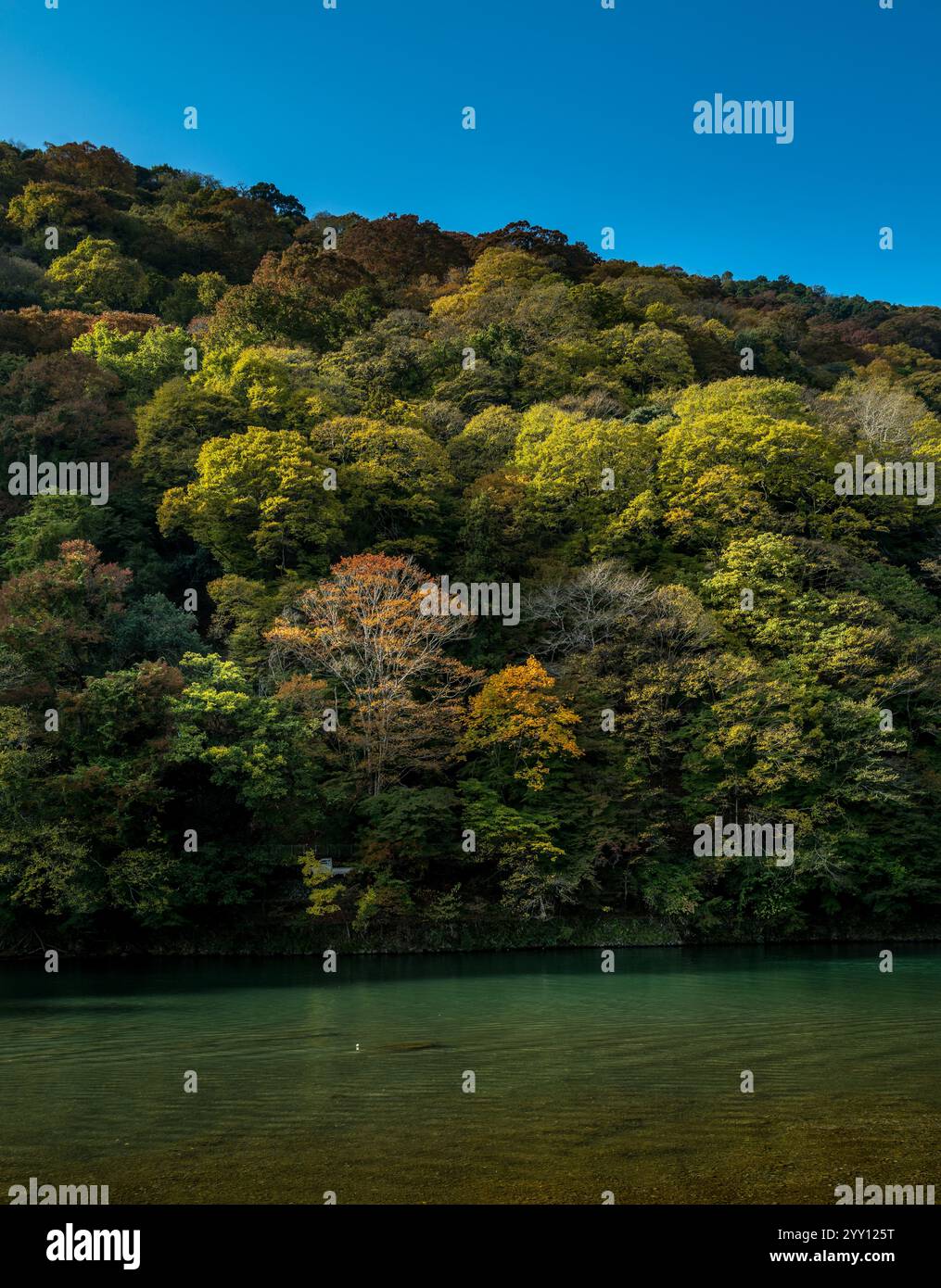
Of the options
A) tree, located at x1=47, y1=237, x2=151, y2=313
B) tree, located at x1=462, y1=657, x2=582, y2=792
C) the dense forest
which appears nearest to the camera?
the dense forest

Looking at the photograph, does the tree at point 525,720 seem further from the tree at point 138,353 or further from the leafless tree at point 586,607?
the tree at point 138,353

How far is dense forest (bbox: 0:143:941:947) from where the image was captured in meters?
29.4

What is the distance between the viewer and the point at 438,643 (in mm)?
34656

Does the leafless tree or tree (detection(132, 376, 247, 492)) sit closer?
the leafless tree

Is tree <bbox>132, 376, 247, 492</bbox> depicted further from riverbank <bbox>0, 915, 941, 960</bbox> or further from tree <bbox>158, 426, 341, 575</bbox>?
riverbank <bbox>0, 915, 941, 960</bbox>

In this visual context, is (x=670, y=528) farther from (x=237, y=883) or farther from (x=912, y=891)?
(x=237, y=883)

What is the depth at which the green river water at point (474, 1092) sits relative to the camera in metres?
8.54

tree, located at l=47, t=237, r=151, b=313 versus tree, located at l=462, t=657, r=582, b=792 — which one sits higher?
tree, located at l=47, t=237, r=151, b=313

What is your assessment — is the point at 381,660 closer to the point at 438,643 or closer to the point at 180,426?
the point at 438,643

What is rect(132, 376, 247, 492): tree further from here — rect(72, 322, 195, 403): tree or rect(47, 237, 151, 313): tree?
rect(47, 237, 151, 313): tree

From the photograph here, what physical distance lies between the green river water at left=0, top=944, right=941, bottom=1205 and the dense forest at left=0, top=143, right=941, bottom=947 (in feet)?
23.0

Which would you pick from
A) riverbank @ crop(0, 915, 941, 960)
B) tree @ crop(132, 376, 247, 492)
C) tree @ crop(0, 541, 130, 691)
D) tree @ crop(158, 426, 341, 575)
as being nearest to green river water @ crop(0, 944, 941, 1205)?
riverbank @ crop(0, 915, 941, 960)

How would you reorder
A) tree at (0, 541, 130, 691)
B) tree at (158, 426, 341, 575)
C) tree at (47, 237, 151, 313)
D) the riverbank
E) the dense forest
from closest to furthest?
tree at (0, 541, 130, 691) < the dense forest < the riverbank < tree at (158, 426, 341, 575) < tree at (47, 237, 151, 313)

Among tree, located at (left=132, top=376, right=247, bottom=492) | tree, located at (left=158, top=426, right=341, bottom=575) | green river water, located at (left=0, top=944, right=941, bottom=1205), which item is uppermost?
tree, located at (left=132, top=376, right=247, bottom=492)
